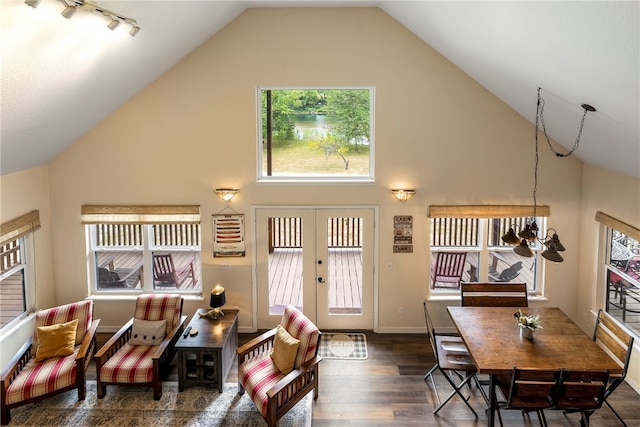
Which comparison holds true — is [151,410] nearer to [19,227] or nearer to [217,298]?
[217,298]

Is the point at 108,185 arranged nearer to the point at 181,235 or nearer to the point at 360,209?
the point at 181,235

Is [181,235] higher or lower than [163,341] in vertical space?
higher

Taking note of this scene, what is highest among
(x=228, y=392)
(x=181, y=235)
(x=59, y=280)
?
(x=181, y=235)

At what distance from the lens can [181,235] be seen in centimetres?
719

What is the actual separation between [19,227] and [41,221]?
60 cm

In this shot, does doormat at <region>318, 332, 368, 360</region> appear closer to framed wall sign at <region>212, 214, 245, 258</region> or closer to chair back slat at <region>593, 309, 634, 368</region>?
framed wall sign at <region>212, 214, 245, 258</region>

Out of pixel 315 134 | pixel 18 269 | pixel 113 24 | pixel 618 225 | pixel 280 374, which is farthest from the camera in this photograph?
pixel 315 134

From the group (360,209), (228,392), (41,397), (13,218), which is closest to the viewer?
(41,397)

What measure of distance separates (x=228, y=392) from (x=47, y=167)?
12.5 ft

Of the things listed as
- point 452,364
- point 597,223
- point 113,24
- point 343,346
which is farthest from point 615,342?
point 113,24

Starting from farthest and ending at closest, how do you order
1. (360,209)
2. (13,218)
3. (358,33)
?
(360,209)
(358,33)
(13,218)

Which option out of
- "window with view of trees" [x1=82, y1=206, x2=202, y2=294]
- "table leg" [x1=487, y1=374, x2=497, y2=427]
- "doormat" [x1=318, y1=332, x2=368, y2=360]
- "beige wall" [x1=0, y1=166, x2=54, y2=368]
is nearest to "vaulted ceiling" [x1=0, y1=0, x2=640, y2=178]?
"beige wall" [x1=0, y1=166, x2=54, y2=368]

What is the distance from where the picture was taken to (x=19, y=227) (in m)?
6.12

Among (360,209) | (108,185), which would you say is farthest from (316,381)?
(108,185)
